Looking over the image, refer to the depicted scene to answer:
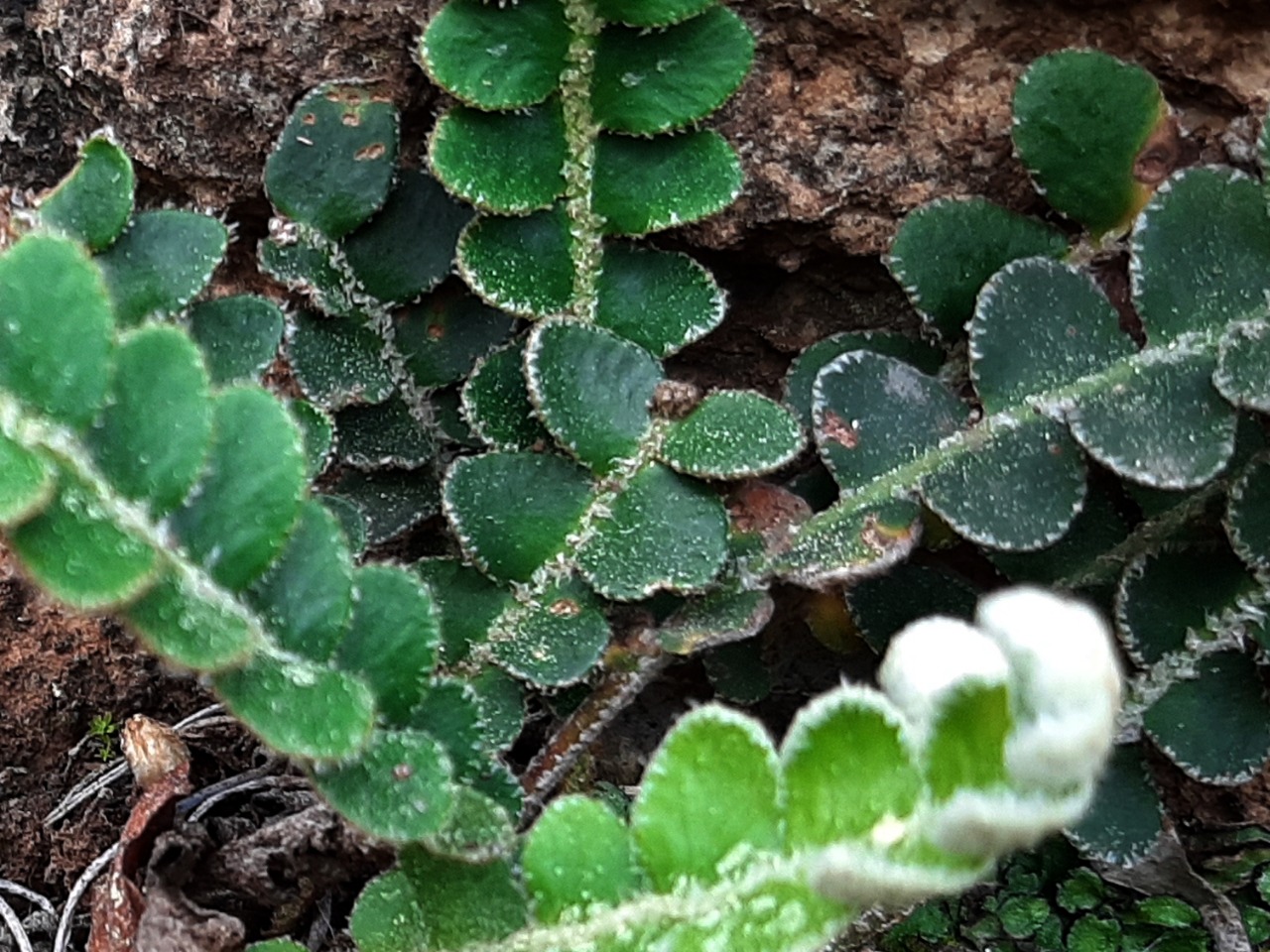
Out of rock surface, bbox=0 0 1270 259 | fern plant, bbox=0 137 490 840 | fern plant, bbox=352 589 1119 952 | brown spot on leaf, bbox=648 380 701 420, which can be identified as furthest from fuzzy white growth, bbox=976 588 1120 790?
rock surface, bbox=0 0 1270 259

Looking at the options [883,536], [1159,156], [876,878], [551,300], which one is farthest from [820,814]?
[1159,156]

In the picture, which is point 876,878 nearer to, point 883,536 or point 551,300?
point 883,536

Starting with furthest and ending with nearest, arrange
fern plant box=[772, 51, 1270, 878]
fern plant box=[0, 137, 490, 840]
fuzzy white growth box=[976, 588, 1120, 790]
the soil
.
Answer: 1. the soil
2. fern plant box=[772, 51, 1270, 878]
3. fern plant box=[0, 137, 490, 840]
4. fuzzy white growth box=[976, 588, 1120, 790]

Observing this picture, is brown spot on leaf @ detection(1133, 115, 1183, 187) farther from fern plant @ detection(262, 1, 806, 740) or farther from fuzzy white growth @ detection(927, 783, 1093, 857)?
fuzzy white growth @ detection(927, 783, 1093, 857)

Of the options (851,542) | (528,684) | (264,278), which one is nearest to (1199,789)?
(851,542)

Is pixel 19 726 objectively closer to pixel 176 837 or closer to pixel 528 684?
pixel 176 837

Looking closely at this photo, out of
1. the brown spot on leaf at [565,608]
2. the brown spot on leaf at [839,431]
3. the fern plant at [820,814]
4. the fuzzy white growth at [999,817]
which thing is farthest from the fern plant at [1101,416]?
the fuzzy white growth at [999,817]
